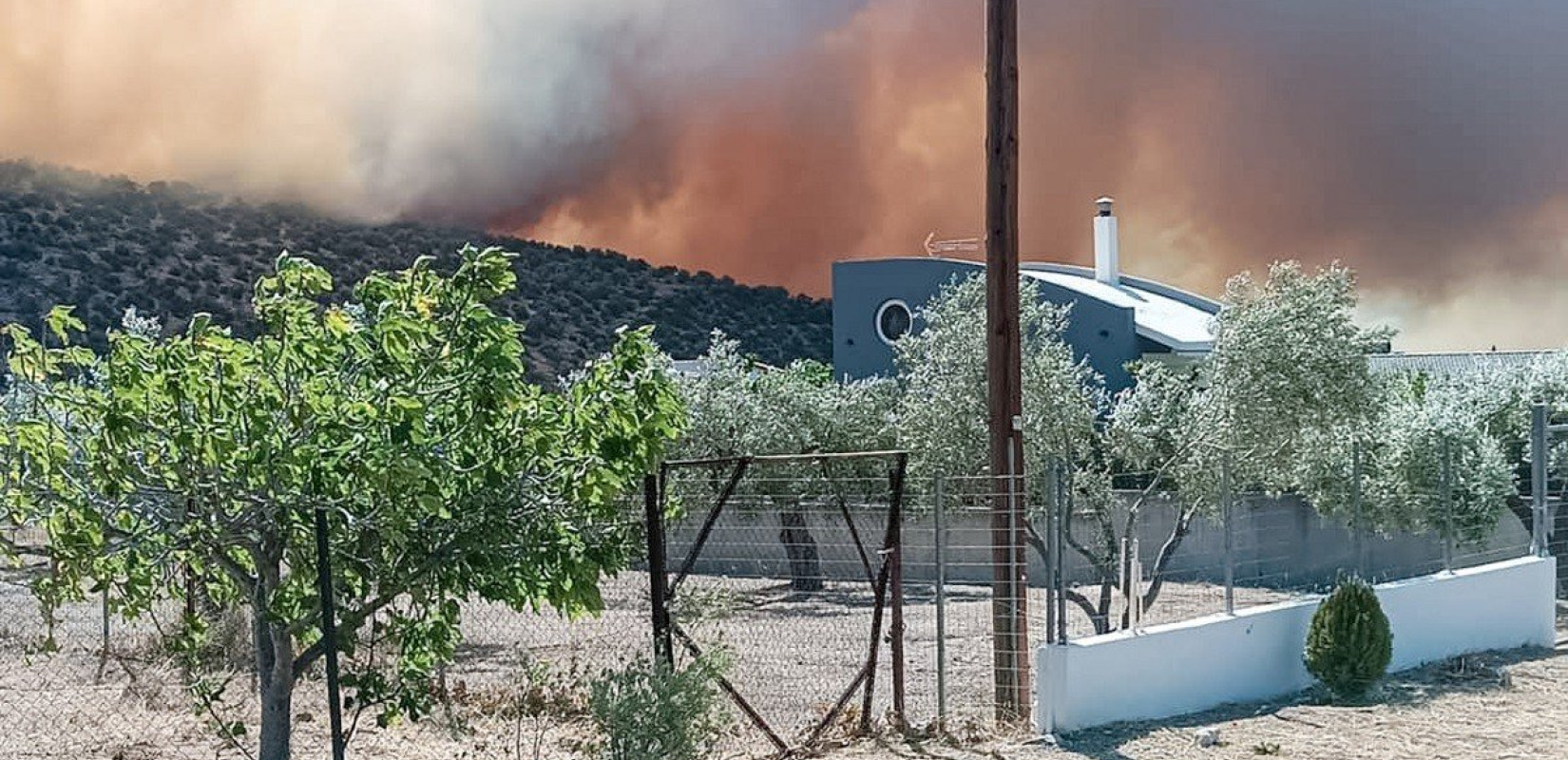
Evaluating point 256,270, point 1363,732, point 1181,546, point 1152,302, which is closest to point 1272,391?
point 1363,732

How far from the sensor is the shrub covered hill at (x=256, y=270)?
3900 cm

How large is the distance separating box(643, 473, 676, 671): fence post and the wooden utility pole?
8.82ft

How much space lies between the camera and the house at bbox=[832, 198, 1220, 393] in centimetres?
3086

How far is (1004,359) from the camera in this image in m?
11.5

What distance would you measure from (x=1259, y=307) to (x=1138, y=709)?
16.7 ft

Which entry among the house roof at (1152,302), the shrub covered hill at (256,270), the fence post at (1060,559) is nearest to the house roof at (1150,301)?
the house roof at (1152,302)

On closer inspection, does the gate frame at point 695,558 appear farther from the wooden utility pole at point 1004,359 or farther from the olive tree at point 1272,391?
the olive tree at point 1272,391

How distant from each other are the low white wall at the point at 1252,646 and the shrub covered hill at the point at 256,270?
1037 inches

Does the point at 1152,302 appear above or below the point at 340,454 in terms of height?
above

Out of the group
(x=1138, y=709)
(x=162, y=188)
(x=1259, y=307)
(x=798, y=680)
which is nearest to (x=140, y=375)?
(x=1138, y=709)

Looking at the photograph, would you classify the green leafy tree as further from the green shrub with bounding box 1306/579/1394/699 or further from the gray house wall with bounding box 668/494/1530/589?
the gray house wall with bounding box 668/494/1530/589

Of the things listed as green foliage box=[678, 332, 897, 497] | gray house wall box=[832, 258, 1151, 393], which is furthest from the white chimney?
green foliage box=[678, 332, 897, 497]

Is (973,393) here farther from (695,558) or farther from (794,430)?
(695,558)

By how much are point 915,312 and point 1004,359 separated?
21.5m
